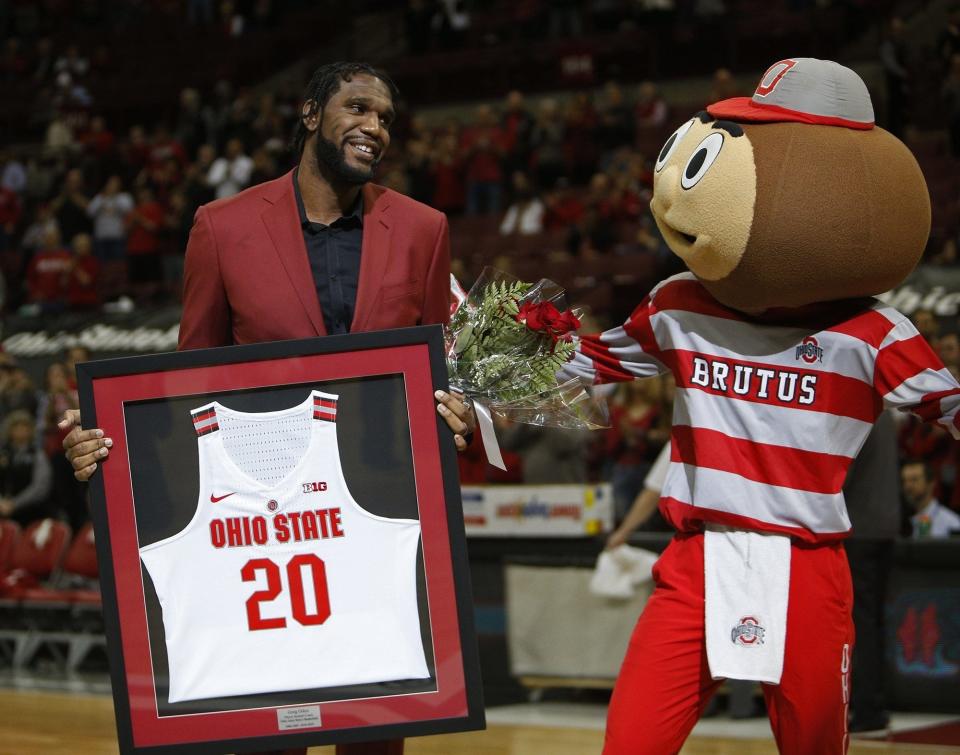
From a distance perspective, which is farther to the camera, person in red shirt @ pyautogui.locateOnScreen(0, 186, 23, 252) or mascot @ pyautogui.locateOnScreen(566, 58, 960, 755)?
person in red shirt @ pyautogui.locateOnScreen(0, 186, 23, 252)

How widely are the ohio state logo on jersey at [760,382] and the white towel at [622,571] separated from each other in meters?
3.19

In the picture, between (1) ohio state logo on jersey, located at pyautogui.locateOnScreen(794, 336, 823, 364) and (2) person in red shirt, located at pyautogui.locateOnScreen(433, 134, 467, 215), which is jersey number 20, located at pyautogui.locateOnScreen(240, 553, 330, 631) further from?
(2) person in red shirt, located at pyautogui.locateOnScreen(433, 134, 467, 215)

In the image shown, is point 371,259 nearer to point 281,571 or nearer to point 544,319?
point 544,319

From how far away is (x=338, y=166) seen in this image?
116 inches

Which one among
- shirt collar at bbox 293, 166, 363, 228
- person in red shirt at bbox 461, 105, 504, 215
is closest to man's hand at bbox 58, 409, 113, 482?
shirt collar at bbox 293, 166, 363, 228

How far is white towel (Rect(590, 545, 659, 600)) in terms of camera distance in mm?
6340

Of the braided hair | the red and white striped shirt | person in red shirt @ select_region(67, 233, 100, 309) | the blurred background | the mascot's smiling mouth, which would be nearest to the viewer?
the braided hair

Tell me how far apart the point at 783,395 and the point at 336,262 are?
997 mm

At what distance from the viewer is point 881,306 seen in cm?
323

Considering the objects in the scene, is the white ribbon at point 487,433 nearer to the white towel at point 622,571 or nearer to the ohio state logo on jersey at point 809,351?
the ohio state logo on jersey at point 809,351

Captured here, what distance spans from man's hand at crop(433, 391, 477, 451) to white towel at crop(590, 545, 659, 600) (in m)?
3.62

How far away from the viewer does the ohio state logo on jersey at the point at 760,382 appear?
3.15 meters

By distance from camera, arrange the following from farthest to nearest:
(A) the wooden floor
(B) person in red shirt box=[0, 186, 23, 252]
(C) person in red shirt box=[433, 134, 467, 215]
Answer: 1. (B) person in red shirt box=[0, 186, 23, 252]
2. (C) person in red shirt box=[433, 134, 467, 215]
3. (A) the wooden floor

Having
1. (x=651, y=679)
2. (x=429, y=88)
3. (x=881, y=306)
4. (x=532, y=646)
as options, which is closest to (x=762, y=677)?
(x=651, y=679)
